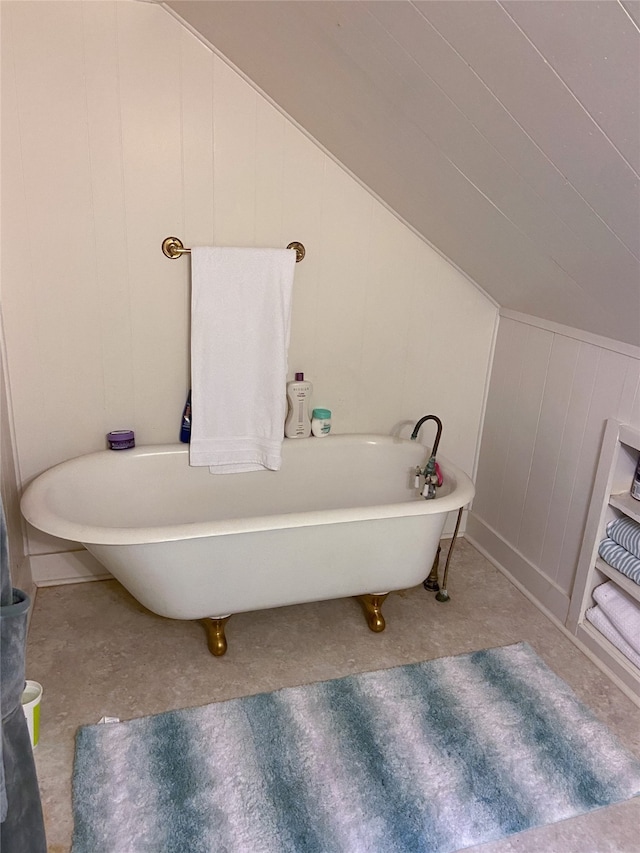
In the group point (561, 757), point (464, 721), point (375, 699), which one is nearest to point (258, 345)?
point (375, 699)

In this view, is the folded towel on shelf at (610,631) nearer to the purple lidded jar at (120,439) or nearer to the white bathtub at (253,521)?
the white bathtub at (253,521)

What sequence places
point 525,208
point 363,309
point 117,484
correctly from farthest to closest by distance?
point 363,309 → point 117,484 → point 525,208

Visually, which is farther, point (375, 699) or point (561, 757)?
point (375, 699)

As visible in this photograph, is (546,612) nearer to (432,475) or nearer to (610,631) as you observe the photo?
(610,631)

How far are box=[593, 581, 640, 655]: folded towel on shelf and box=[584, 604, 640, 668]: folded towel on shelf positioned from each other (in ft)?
0.05

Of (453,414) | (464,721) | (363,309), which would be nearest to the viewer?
(464,721)

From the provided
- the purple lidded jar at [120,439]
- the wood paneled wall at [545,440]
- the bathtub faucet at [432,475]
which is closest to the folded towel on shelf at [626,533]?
the wood paneled wall at [545,440]

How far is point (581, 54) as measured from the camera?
1173 mm

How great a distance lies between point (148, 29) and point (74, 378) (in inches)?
46.4

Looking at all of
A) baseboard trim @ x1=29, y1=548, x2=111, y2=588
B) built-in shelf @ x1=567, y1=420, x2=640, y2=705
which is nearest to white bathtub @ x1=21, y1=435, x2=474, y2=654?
baseboard trim @ x1=29, y1=548, x2=111, y2=588

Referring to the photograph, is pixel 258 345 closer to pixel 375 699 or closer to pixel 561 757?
pixel 375 699

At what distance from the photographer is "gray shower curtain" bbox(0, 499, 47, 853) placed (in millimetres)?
1035

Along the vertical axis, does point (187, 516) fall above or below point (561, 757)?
above

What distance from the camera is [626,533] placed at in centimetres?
218
